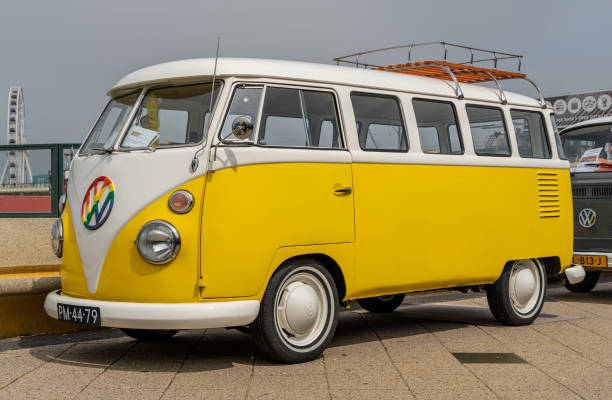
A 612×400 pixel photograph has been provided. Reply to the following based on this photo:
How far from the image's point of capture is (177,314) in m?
6.68

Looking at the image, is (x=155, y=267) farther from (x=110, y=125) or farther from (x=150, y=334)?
(x=150, y=334)

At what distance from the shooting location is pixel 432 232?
8.68 metres

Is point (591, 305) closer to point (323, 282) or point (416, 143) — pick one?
point (416, 143)

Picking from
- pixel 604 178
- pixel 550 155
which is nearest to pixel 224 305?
pixel 550 155

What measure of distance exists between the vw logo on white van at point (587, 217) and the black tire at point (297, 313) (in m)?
6.29

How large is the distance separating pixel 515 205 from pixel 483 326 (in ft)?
4.40

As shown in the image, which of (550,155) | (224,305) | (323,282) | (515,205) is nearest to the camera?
(224,305)

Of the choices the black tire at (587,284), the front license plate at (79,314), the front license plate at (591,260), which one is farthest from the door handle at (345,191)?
the black tire at (587,284)

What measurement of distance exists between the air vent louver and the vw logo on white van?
2.68 m

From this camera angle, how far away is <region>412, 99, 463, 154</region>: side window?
344 inches

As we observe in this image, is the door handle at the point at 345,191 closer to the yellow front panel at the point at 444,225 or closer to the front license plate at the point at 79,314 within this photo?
the yellow front panel at the point at 444,225

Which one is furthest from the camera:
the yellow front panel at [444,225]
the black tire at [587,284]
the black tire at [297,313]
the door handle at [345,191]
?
the black tire at [587,284]

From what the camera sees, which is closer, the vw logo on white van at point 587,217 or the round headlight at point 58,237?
the round headlight at point 58,237

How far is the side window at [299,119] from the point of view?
729 centimetres
